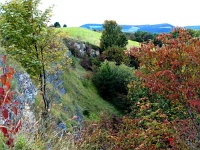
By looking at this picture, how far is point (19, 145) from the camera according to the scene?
458 cm

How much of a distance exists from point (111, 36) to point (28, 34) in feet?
127

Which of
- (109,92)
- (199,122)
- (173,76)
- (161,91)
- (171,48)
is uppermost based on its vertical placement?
(171,48)

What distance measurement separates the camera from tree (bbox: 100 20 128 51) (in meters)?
50.5

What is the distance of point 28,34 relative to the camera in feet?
42.4

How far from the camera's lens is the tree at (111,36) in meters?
50.5

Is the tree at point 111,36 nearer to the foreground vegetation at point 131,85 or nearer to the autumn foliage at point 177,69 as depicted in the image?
the foreground vegetation at point 131,85

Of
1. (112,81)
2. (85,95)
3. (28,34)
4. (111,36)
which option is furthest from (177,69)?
(111,36)

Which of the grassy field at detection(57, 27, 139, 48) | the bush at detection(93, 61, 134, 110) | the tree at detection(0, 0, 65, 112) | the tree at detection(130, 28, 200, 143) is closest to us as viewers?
the tree at detection(130, 28, 200, 143)

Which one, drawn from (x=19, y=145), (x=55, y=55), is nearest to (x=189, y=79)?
(x=19, y=145)

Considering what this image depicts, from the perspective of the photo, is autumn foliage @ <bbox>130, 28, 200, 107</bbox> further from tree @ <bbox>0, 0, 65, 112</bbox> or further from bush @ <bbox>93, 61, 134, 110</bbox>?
bush @ <bbox>93, 61, 134, 110</bbox>

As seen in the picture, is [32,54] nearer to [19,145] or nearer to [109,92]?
[19,145]

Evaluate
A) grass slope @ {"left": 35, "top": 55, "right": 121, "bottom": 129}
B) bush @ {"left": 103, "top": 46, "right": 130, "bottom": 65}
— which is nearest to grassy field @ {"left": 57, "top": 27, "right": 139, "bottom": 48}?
bush @ {"left": 103, "top": 46, "right": 130, "bottom": 65}

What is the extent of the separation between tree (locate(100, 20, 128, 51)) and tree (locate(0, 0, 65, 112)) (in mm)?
36932

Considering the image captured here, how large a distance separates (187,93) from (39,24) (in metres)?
7.88
